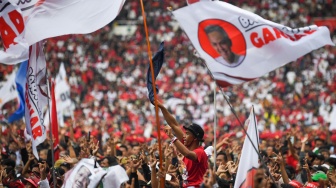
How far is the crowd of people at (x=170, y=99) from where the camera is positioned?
14.5 m

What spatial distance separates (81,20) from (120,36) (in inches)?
1211

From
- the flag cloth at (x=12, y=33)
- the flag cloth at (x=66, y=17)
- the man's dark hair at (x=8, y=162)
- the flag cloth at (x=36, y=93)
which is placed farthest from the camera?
the man's dark hair at (x=8, y=162)

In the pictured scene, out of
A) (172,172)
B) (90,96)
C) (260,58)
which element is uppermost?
(260,58)

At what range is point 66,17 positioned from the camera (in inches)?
418

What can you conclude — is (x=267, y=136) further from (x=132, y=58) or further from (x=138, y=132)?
(x=132, y=58)

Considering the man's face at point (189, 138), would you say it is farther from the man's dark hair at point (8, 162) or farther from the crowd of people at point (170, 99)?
the man's dark hair at point (8, 162)

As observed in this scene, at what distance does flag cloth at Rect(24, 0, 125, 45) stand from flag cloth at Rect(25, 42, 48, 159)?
1.60ft

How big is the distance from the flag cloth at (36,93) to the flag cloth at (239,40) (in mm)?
2121

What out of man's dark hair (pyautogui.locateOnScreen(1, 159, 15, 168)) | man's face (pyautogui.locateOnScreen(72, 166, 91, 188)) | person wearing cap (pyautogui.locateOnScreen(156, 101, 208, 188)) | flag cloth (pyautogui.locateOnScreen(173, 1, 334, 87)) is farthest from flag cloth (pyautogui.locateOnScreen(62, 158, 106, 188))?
man's dark hair (pyautogui.locateOnScreen(1, 159, 15, 168))

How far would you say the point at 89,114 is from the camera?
28516 mm

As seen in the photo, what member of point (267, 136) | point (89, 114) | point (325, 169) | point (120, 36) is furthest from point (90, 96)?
point (325, 169)

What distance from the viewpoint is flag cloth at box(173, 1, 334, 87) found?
381 inches

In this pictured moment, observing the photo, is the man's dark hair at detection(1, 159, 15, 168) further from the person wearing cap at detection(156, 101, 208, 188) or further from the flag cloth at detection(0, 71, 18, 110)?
the flag cloth at detection(0, 71, 18, 110)

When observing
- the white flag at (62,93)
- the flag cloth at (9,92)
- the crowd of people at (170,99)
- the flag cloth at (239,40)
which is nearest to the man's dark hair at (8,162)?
the crowd of people at (170,99)
